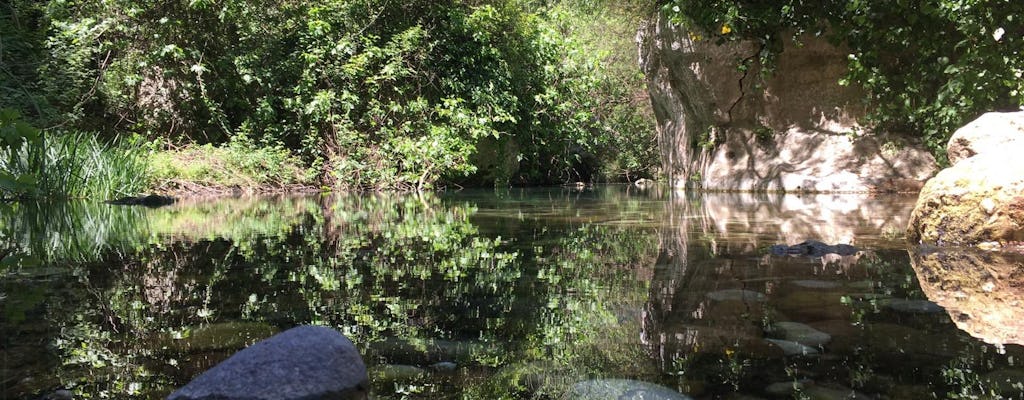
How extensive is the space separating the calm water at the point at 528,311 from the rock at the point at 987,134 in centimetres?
165

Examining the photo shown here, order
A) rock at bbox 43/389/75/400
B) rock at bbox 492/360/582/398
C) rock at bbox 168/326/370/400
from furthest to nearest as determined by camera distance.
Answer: rock at bbox 492/360/582/398 < rock at bbox 43/389/75/400 < rock at bbox 168/326/370/400

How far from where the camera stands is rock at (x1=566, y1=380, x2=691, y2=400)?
1.61m

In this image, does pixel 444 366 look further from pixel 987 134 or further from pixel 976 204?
pixel 987 134

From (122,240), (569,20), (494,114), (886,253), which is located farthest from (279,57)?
(886,253)

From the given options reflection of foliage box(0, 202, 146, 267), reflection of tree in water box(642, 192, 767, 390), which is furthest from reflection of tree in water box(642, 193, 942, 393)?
reflection of foliage box(0, 202, 146, 267)

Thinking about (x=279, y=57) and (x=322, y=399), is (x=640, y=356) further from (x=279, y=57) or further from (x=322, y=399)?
(x=279, y=57)

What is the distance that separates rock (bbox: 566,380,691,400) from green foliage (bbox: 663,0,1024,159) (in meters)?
7.73

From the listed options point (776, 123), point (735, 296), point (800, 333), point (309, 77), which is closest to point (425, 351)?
point (800, 333)

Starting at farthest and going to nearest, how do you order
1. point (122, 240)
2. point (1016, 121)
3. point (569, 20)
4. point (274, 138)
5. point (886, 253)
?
1. point (569, 20)
2. point (274, 138)
3. point (1016, 121)
4. point (122, 240)
5. point (886, 253)

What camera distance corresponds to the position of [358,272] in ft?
10.8

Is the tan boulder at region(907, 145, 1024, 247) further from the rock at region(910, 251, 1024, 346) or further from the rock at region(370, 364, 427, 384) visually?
the rock at region(370, 364, 427, 384)

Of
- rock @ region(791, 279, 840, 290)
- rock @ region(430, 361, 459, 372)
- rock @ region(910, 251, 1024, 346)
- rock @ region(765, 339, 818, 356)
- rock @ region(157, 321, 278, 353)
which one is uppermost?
rock @ region(157, 321, 278, 353)

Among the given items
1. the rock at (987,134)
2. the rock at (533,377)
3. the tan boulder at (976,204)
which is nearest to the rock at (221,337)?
the rock at (533,377)

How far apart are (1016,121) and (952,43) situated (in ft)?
11.5
